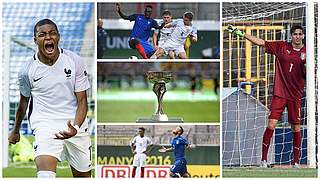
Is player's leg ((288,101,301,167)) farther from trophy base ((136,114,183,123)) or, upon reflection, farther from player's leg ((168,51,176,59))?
player's leg ((168,51,176,59))

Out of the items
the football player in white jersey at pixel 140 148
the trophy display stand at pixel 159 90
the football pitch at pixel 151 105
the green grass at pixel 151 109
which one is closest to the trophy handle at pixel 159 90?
the trophy display stand at pixel 159 90

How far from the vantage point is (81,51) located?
420 inches

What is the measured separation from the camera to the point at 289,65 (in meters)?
6.80

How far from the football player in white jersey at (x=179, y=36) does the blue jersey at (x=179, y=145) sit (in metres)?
0.62

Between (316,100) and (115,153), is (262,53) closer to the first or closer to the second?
(316,100)

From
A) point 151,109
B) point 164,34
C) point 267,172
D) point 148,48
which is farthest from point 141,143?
point 151,109

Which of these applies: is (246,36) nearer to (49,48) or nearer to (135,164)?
(135,164)

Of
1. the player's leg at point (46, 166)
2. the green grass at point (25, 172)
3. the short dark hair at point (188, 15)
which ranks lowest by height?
the green grass at point (25, 172)

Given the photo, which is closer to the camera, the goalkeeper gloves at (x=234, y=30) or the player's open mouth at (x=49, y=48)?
the player's open mouth at (x=49, y=48)

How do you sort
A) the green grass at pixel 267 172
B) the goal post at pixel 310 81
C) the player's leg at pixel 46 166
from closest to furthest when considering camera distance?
the player's leg at pixel 46 166
the goal post at pixel 310 81
the green grass at pixel 267 172

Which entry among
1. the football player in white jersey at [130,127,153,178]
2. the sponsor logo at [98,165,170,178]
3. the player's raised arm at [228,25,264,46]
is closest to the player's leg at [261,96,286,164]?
the player's raised arm at [228,25,264,46]

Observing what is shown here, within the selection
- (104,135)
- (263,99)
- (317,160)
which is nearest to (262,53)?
(263,99)

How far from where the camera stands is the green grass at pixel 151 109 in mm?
18156

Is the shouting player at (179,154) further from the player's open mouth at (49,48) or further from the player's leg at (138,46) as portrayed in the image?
the player's open mouth at (49,48)
